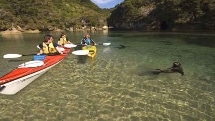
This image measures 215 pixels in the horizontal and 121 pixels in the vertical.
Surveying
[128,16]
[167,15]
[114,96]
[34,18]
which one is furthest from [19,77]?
[34,18]

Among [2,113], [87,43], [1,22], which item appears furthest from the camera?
[1,22]

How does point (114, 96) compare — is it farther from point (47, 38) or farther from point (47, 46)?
point (47, 38)

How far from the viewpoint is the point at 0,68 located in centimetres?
1875

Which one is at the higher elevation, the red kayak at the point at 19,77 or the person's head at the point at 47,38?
the person's head at the point at 47,38

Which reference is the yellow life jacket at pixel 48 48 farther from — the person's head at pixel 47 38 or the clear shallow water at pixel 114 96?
the clear shallow water at pixel 114 96

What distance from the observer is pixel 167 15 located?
8481cm

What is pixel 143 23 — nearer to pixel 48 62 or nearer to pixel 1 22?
pixel 1 22

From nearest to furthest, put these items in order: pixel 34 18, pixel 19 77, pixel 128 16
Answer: pixel 19 77, pixel 128 16, pixel 34 18

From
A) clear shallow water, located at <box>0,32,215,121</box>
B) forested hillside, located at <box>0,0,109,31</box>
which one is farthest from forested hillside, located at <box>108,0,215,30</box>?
clear shallow water, located at <box>0,32,215,121</box>

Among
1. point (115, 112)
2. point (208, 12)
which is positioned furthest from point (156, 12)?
point (115, 112)

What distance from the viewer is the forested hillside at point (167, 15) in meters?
71.8

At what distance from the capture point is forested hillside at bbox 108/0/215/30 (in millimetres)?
71812

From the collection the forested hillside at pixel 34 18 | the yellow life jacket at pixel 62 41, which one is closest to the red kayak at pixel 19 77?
the yellow life jacket at pixel 62 41

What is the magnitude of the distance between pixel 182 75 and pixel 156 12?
81.7m
